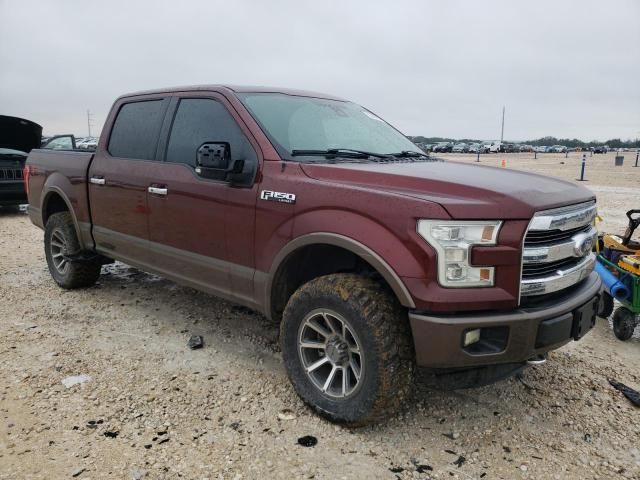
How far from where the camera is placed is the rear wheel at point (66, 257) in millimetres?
5219

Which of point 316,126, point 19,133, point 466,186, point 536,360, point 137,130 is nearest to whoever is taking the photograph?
point 466,186

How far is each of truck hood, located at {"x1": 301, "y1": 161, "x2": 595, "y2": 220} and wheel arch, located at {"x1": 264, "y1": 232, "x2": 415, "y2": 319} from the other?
1.14 feet

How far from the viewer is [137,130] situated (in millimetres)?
4457

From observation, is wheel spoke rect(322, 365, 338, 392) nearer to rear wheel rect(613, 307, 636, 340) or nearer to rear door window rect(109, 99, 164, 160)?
rear door window rect(109, 99, 164, 160)

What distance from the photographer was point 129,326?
4461 millimetres

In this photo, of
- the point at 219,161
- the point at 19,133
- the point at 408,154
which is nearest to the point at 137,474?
the point at 219,161

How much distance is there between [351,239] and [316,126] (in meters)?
1.30

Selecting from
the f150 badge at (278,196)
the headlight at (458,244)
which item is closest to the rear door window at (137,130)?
the f150 badge at (278,196)

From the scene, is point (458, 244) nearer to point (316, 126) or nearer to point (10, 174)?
point (316, 126)

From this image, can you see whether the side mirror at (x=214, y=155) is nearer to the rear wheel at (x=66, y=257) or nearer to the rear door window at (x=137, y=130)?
the rear door window at (x=137, y=130)

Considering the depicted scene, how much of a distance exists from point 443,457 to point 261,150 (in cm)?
212

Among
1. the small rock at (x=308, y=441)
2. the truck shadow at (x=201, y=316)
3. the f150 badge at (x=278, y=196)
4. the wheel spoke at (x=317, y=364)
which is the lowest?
the small rock at (x=308, y=441)

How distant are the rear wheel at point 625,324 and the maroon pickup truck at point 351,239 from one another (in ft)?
4.66

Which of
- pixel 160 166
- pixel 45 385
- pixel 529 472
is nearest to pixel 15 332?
pixel 45 385
